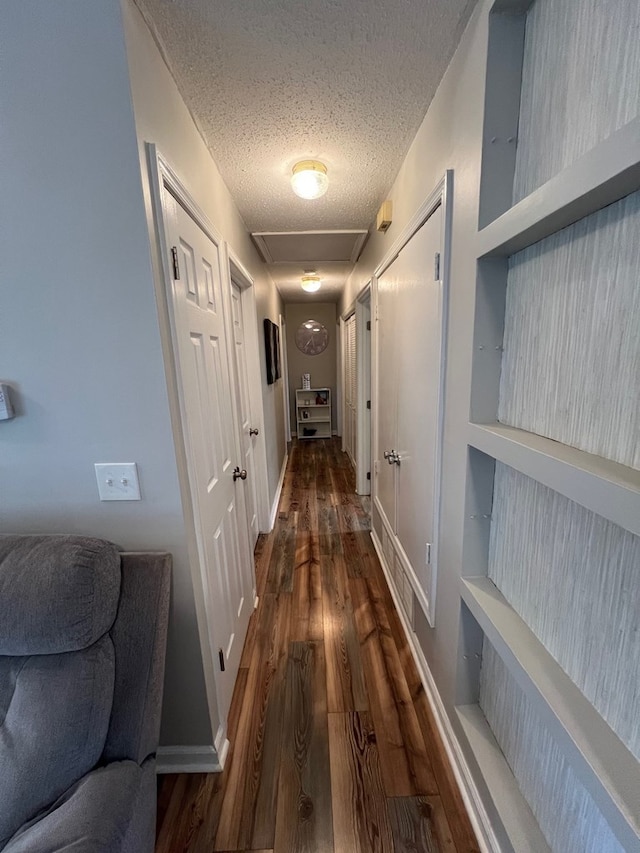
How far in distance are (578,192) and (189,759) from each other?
1.94m

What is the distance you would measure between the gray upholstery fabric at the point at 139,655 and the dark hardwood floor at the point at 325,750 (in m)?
0.48

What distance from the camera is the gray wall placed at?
5805 millimetres

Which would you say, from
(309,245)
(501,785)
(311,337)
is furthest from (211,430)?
(311,337)

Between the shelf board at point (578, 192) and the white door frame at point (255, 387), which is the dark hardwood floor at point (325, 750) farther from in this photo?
the shelf board at point (578, 192)

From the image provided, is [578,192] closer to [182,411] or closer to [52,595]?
[182,411]

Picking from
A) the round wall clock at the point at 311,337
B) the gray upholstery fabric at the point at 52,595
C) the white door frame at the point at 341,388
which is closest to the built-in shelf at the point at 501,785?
the gray upholstery fabric at the point at 52,595

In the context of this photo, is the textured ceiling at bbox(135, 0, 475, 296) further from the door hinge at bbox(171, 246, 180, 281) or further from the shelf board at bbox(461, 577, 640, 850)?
the shelf board at bbox(461, 577, 640, 850)

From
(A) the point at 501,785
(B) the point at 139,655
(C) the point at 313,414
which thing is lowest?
(A) the point at 501,785

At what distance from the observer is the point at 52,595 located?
824 millimetres

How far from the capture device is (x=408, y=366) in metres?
1.62

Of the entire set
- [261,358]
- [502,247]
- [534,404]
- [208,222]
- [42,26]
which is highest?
[42,26]

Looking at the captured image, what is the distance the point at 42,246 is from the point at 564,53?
1.28 meters

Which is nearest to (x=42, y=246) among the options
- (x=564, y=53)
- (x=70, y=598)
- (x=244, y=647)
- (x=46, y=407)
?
(x=46, y=407)

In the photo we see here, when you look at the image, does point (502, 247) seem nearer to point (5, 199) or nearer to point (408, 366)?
point (408, 366)
